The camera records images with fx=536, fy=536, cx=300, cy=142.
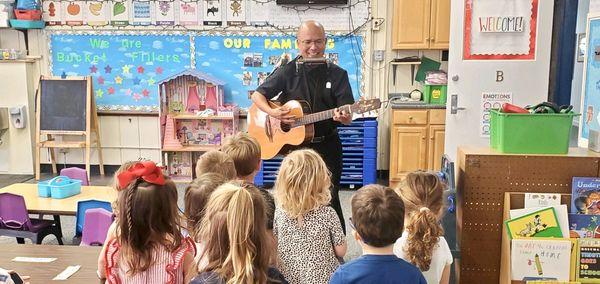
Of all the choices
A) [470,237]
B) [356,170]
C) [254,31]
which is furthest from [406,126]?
[470,237]

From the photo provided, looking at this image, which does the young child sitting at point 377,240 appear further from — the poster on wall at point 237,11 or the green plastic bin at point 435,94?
the poster on wall at point 237,11

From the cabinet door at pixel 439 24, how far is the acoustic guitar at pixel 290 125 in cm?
243

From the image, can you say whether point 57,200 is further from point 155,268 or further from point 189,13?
point 189,13

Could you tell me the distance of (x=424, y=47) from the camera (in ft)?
18.2

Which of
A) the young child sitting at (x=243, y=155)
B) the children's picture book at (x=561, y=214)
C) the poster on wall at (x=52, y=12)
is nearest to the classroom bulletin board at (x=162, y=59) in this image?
the poster on wall at (x=52, y=12)

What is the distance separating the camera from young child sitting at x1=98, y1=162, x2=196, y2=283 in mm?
1723

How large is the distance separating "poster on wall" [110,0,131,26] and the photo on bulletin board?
16.3 ft

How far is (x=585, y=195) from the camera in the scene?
7.05 ft

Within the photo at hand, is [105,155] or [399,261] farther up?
[399,261]

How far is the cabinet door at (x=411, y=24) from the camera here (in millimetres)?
5449

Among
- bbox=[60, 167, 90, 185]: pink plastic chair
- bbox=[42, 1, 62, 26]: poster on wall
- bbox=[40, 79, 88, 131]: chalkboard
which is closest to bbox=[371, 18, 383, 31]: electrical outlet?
bbox=[40, 79, 88, 131]: chalkboard

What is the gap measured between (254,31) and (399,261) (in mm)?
4705

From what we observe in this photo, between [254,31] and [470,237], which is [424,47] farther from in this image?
[470,237]

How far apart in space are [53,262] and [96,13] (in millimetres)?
4628
